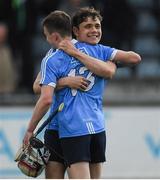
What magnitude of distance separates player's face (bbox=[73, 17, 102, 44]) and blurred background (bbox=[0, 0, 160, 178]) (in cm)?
458

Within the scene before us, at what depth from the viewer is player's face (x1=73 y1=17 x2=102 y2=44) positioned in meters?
5.99

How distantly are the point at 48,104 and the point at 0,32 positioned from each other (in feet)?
18.5

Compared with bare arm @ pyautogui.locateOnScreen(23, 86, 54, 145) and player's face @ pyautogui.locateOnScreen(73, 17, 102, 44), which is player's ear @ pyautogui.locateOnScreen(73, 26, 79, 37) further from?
bare arm @ pyautogui.locateOnScreen(23, 86, 54, 145)

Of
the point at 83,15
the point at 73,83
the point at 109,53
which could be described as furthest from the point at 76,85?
the point at 83,15

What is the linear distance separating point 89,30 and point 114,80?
5.41 meters


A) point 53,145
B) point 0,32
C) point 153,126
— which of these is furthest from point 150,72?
point 53,145

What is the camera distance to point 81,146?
5.92m

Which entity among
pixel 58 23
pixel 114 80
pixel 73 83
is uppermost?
pixel 58 23

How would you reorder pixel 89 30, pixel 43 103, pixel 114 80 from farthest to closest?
1. pixel 114 80
2. pixel 89 30
3. pixel 43 103

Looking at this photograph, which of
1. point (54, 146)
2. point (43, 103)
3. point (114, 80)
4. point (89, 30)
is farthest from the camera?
point (114, 80)

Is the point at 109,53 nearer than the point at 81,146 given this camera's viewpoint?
No

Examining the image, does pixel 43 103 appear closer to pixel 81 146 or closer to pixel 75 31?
pixel 81 146

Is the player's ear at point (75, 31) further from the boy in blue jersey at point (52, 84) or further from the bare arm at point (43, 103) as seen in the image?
the bare arm at point (43, 103)

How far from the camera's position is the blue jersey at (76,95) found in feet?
19.4
